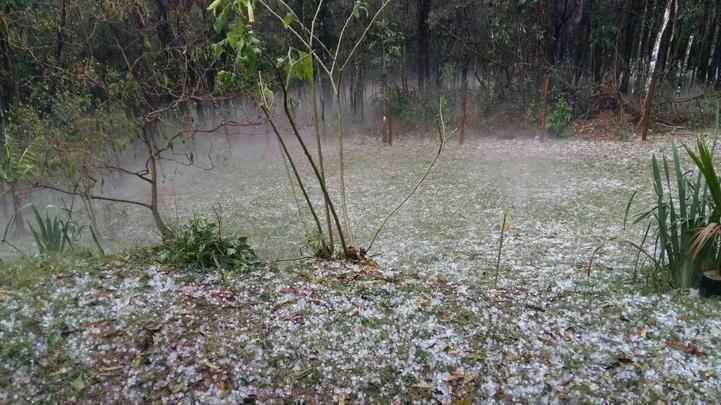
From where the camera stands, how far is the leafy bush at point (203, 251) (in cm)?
208

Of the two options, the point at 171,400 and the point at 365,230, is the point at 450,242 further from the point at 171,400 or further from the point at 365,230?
the point at 171,400

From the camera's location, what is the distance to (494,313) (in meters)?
1.82

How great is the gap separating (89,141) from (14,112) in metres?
0.97

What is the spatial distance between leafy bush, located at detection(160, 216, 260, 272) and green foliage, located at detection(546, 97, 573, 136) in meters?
5.98

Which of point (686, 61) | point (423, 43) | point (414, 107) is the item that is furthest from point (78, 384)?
point (686, 61)

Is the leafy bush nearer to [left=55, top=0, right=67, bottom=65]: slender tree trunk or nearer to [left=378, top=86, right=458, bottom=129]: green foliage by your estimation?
[left=55, top=0, right=67, bottom=65]: slender tree trunk

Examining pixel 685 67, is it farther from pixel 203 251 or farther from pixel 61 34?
pixel 61 34

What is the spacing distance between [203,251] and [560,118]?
6.33 meters

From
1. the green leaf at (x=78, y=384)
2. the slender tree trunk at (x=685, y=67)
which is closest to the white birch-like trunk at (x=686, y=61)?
the slender tree trunk at (x=685, y=67)

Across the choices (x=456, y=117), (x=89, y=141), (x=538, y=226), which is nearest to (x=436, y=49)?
(x=456, y=117)

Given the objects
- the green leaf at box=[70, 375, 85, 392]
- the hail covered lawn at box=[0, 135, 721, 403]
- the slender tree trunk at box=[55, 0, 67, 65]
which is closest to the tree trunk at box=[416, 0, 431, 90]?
the slender tree trunk at box=[55, 0, 67, 65]

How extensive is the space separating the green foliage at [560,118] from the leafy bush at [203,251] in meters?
5.98

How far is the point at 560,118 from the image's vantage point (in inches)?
275

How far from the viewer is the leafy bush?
2076 millimetres
